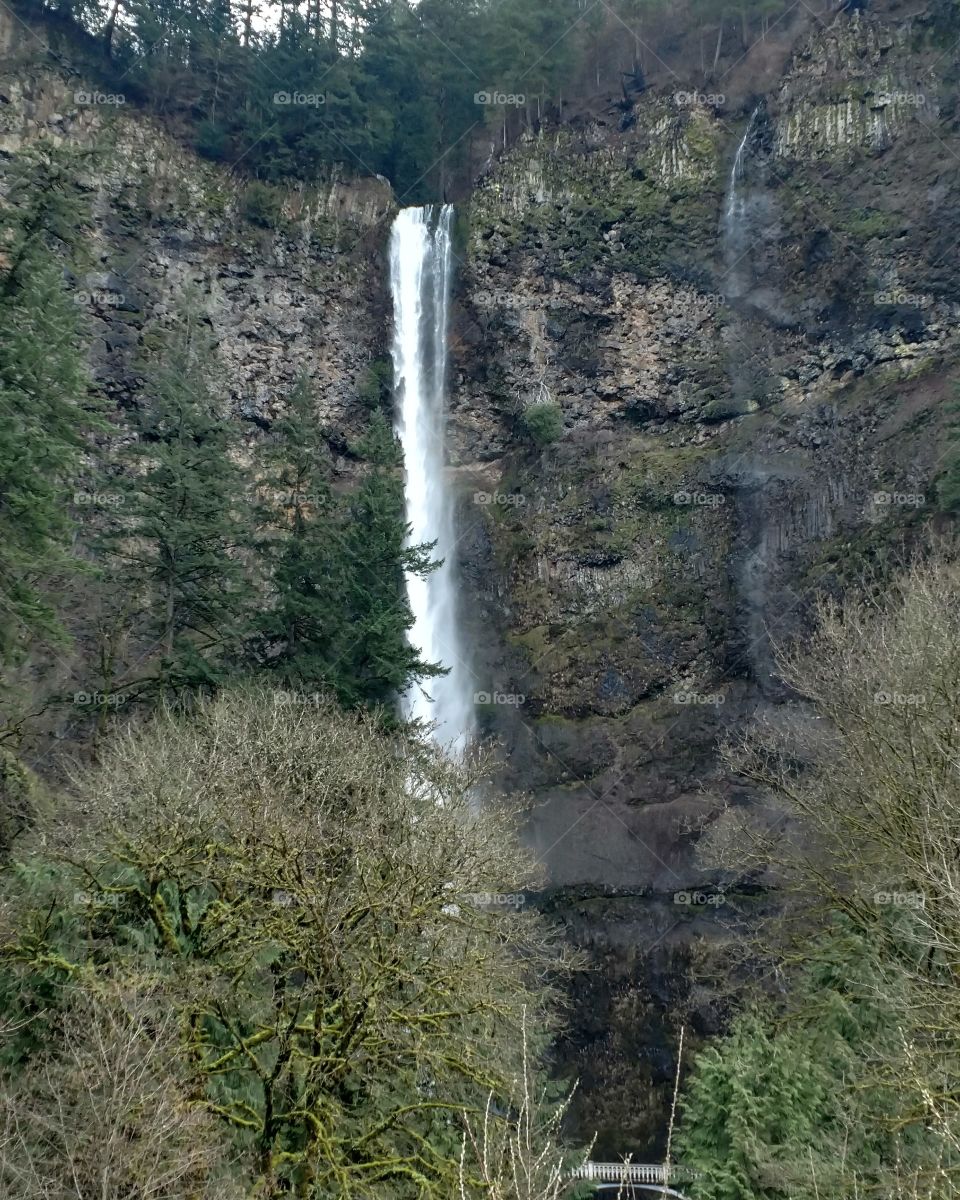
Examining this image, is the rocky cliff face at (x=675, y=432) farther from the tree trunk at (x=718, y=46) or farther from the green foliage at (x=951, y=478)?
A: the green foliage at (x=951, y=478)

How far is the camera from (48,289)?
47.6 feet

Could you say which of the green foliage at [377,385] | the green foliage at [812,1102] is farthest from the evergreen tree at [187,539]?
the green foliage at [377,385]

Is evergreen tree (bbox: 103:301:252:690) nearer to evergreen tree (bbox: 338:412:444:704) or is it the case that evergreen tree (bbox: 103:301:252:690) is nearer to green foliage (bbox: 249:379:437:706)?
green foliage (bbox: 249:379:437:706)

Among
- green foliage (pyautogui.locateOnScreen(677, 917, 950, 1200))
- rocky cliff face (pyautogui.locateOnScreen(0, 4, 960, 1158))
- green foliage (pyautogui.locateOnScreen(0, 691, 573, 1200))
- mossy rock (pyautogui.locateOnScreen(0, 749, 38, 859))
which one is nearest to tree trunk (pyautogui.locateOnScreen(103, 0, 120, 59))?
rocky cliff face (pyautogui.locateOnScreen(0, 4, 960, 1158))

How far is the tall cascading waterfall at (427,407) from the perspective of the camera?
3116 centimetres

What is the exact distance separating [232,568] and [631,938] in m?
13.7

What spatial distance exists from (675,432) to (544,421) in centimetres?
466

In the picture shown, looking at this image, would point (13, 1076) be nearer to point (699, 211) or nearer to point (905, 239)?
point (905, 239)


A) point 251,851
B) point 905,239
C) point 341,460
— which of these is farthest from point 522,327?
point 251,851

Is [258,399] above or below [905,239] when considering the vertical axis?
below

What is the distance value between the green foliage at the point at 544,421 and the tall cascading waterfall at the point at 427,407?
391 cm

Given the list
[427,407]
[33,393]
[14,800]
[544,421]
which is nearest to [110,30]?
[427,407]

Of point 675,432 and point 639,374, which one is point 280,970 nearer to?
point 675,432

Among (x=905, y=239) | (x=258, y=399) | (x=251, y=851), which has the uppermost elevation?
(x=905, y=239)
